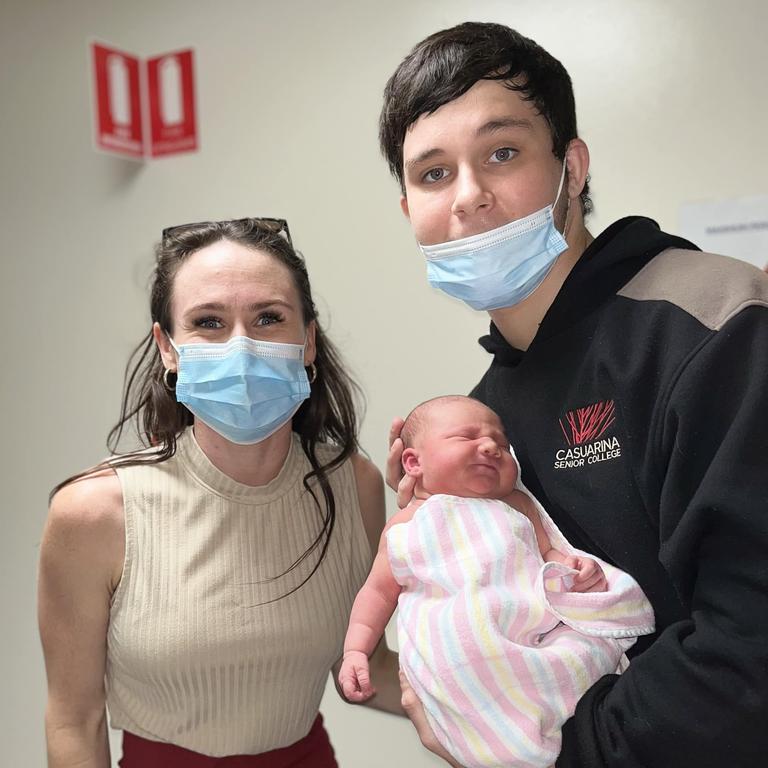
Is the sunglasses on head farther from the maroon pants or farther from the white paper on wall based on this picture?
the white paper on wall

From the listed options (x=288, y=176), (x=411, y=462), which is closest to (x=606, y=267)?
(x=411, y=462)

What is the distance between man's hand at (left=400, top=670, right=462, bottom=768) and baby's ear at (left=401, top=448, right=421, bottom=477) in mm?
310

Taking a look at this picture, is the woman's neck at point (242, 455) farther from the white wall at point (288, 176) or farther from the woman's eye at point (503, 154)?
the white wall at point (288, 176)

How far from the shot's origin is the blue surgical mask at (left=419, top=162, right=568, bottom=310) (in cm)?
128

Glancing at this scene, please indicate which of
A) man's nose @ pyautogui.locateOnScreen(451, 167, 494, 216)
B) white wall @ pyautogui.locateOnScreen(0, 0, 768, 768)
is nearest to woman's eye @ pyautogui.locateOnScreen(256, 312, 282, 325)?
man's nose @ pyautogui.locateOnScreen(451, 167, 494, 216)

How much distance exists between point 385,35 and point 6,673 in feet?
8.80

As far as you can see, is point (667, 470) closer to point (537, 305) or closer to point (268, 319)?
point (537, 305)

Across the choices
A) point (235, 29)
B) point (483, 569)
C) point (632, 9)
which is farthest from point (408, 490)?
point (235, 29)

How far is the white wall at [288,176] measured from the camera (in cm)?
220

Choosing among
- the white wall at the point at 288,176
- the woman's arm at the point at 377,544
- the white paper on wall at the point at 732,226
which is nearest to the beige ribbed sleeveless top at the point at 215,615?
the woman's arm at the point at 377,544

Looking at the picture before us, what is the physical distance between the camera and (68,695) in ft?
5.11

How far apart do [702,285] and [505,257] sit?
31cm

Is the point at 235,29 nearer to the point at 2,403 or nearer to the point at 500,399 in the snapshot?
the point at 2,403

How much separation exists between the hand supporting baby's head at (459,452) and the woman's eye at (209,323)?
43cm
